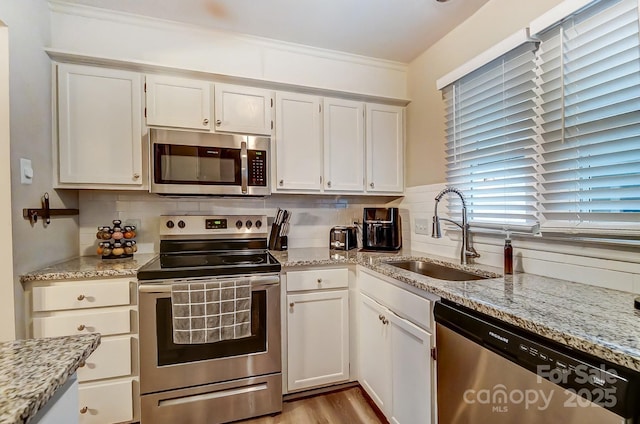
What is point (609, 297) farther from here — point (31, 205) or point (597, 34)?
point (31, 205)

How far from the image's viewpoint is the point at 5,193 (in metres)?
1.39

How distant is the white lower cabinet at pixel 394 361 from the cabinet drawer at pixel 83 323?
1368mm

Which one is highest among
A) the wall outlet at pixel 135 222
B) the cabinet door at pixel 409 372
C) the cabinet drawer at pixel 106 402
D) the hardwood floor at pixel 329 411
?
the wall outlet at pixel 135 222

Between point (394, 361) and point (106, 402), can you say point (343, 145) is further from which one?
point (106, 402)

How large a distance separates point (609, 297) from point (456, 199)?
996 millimetres

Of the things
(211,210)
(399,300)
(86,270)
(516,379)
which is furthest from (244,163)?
(516,379)

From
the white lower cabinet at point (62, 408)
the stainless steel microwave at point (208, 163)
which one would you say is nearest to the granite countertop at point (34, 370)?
the white lower cabinet at point (62, 408)

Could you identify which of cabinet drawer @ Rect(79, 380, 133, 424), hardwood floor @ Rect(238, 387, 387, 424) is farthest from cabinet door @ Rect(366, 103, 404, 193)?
cabinet drawer @ Rect(79, 380, 133, 424)

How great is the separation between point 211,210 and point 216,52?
114 cm

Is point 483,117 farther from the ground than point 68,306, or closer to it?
farther from the ground

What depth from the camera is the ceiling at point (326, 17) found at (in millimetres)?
1807

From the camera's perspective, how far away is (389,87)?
8.29 ft

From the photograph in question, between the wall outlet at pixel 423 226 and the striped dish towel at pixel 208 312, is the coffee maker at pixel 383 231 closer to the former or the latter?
the wall outlet at pixel 423 226

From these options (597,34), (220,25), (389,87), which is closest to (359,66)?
(389,87)
